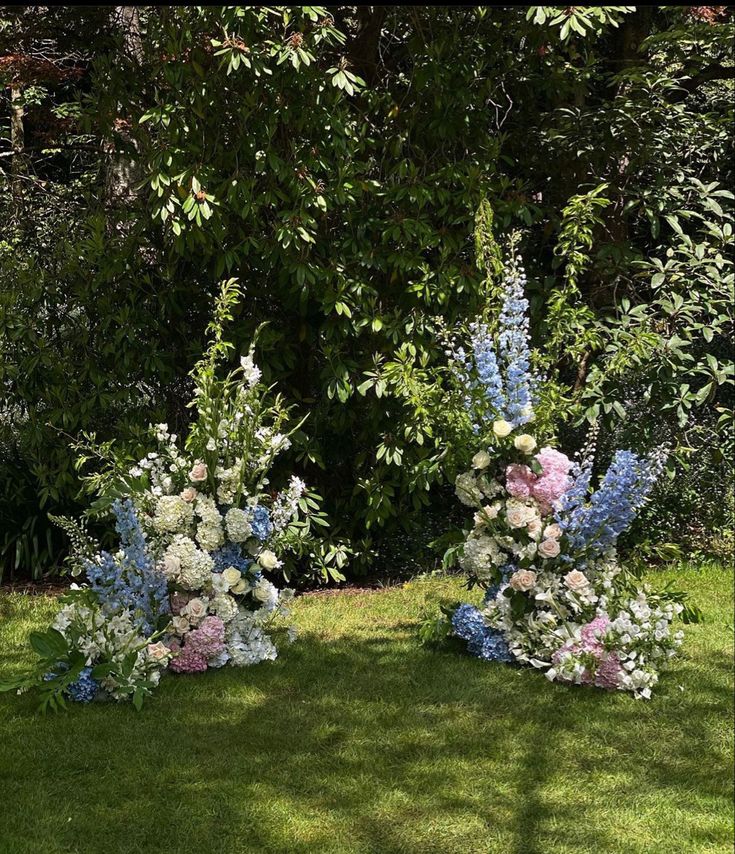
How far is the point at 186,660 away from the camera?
161 inches

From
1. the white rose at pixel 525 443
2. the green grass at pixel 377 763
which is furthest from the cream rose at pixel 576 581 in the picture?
the white rose at pixel 525 443

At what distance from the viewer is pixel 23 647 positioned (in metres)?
4.64

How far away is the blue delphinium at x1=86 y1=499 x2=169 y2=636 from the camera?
3.94 m

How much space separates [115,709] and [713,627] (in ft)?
9.32

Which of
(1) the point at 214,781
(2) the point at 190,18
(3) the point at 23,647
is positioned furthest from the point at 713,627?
(2) the point at 190,18

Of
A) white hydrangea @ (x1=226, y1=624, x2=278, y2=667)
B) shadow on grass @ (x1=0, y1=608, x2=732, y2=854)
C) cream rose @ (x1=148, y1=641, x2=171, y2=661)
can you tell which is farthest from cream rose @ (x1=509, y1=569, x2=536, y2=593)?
cream rose @ (x1=148, y1=641, x2=171, y2=661)

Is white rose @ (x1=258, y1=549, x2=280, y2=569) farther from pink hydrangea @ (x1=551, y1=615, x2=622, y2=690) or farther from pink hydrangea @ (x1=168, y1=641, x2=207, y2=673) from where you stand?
pink hydrangea @ (x1=551, y1=615, x2=622, y2=690)

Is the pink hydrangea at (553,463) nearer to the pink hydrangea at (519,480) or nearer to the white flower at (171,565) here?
the pink hydrangea at (519,480)

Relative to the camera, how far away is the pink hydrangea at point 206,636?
412 cm

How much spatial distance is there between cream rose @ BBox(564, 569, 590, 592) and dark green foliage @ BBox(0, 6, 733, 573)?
74 cm

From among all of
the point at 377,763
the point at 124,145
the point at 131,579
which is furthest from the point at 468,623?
the point at 124,145

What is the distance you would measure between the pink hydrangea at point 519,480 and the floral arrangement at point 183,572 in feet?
2.94

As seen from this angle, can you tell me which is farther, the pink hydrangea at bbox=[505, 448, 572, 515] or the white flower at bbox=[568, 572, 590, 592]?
the pink hydrangea at bbox=[505, 448, 572, 515]

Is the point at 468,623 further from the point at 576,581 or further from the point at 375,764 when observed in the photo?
the point at 375,764
